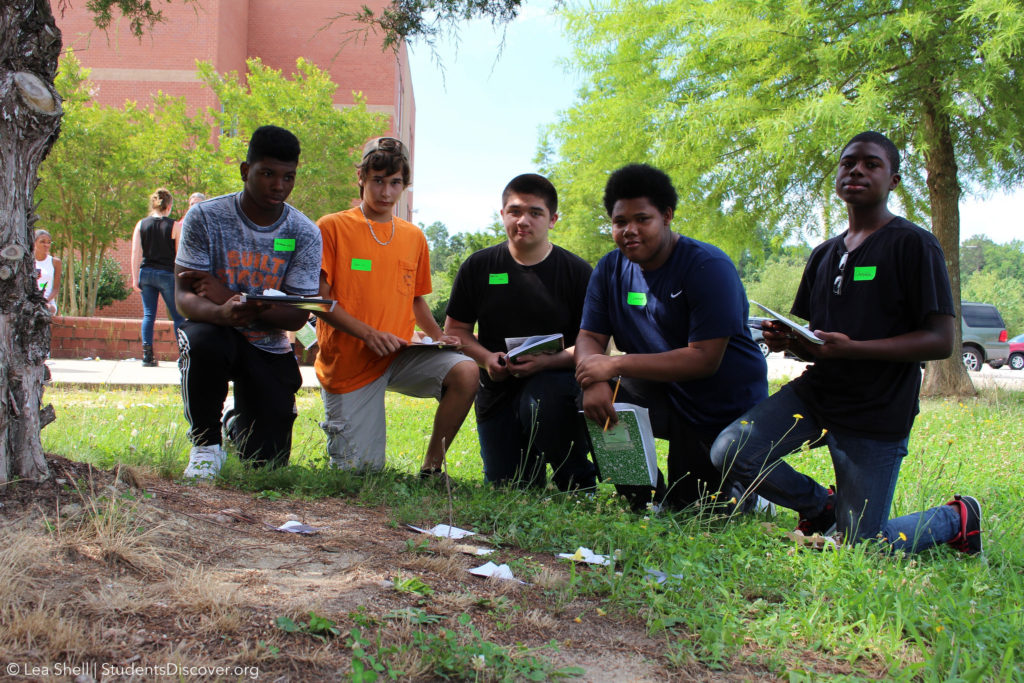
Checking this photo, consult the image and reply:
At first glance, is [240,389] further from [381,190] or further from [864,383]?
[864,383]

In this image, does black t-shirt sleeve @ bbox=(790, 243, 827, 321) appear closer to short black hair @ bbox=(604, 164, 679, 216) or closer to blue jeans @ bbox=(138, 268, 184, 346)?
short black hair @ bbox=(604, 164, 679, 216)

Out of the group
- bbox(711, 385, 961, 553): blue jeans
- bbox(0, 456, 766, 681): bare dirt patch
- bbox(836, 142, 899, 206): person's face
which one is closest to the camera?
bbox(0, 456, 766, 681): bare dirt patch

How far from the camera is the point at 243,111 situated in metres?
22.2

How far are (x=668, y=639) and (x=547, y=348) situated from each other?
221 cm

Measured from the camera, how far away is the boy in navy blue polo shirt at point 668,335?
12.2 feet

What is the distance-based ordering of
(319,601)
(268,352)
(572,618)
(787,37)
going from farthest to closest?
(787,37) < (268,352) < (572,618) < (319,601)

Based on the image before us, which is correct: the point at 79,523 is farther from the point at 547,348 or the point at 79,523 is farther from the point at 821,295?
the point at 821,295

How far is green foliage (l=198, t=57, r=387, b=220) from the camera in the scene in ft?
70.3

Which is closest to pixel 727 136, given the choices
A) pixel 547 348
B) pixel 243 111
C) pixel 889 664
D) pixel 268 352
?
pixel 547 348

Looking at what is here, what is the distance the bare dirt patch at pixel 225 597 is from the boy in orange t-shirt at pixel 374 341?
54.4 inches

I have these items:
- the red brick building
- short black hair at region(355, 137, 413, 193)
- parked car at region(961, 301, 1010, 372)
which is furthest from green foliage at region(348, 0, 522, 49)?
parked car at region(961, 301, 1010, 372)

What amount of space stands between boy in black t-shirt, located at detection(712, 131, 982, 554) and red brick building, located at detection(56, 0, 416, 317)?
22253 mm

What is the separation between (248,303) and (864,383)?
3057mm

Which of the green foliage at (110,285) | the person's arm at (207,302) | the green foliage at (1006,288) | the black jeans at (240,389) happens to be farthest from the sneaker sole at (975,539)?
the green foliage at (1006,288)
